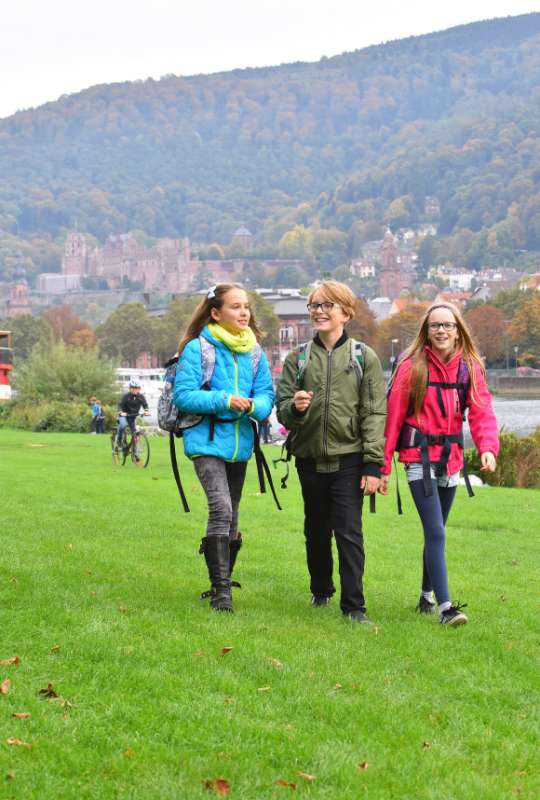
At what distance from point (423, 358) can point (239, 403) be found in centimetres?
109

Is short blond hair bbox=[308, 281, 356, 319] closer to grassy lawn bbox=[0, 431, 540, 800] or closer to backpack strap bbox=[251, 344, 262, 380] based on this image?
backpack strap bbox=[251, 344, 262, 380]

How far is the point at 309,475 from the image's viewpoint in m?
6.75

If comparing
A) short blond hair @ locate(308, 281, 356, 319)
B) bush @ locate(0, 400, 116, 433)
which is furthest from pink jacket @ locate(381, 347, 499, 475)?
bush @ locate(0, 400, 116, 433)

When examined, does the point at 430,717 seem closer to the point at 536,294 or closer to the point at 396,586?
the point at 396,586

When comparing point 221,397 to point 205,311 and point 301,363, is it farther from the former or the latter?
point 205,311

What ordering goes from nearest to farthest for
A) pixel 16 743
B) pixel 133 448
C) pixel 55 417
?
pixel 16 743
pixel 133 448
pixel 55 417

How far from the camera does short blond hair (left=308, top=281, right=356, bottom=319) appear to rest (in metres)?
6.62

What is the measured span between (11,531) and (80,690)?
5361 millimetres

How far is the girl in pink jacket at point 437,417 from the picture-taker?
261 inches

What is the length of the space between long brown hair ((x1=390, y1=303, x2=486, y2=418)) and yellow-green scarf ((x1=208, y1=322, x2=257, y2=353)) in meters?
0.88

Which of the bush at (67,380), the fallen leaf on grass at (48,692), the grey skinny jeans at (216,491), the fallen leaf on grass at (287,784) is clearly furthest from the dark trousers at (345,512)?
the bush at (67,380)

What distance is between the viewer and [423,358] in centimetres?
669

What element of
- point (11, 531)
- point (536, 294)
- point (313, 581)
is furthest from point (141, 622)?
point (536, 294)

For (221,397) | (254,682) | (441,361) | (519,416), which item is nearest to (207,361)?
(221,397)
